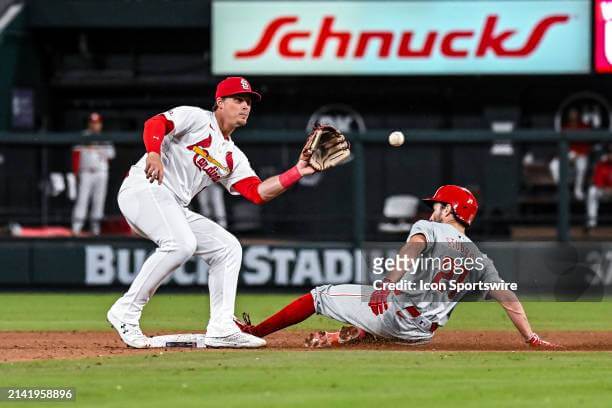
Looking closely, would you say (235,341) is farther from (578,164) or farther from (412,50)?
(412,50)

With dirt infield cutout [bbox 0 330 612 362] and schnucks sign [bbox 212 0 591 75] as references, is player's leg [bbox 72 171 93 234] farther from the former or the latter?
schnucks sign [bbox 212 0 591 75]

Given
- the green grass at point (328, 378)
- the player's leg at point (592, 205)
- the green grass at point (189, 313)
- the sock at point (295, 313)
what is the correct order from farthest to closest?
the player's leg at point (592, 205), the green grass at point (189, 313), the sock at point (295, 313), the green grass at point (328, 378)

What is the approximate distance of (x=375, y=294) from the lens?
27.8 feet

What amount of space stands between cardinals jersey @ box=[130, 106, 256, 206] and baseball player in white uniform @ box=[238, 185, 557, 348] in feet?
3.30

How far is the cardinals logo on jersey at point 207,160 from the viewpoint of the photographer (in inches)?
344

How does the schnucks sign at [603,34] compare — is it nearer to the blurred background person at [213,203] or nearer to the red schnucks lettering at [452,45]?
the red schnucks lettering at [452,45]

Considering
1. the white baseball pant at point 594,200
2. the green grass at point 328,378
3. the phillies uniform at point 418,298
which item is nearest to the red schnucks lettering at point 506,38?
the white baseball pant at point 594,200

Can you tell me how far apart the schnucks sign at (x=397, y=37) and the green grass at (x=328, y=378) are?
1126 cm

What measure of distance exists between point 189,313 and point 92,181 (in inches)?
120

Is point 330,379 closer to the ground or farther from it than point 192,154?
closer to the ground

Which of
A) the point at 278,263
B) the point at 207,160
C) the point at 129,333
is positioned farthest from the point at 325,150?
the point at 278,263

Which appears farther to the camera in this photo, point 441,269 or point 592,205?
point 592,205

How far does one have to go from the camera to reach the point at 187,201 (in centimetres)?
883

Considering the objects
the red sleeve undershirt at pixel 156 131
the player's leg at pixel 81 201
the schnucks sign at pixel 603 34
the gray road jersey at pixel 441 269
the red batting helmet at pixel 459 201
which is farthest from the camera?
the schnucks sign at pixel 603 34
